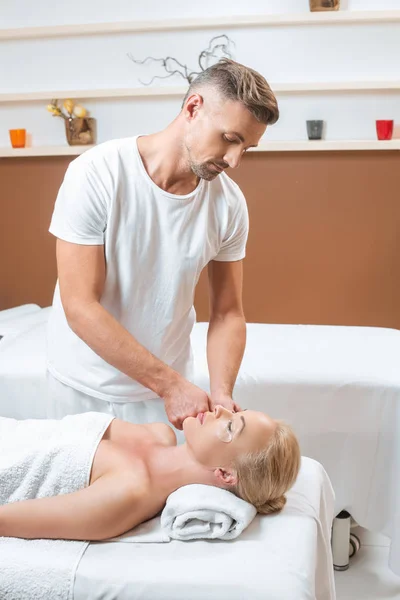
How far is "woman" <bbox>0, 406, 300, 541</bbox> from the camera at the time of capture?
1521 millimetres

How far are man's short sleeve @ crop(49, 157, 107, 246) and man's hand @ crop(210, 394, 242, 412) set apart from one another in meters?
0.47

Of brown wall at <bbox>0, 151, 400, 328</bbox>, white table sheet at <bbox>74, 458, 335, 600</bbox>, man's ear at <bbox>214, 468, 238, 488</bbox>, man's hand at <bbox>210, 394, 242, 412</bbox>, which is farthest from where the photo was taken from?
brown wall at <bbox>0, 151, 400, 328</bbox>

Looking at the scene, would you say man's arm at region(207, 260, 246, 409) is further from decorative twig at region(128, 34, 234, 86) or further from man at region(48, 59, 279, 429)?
decorative twig at region(128, 34, 234, 86)

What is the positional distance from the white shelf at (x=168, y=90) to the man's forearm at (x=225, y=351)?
163cm

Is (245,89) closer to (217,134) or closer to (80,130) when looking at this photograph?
(217,134)

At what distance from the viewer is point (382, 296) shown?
3.50 meters

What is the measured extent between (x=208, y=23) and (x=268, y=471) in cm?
236

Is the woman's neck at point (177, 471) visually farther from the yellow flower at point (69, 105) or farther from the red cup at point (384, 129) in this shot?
the yellow flower at point (69, 105)

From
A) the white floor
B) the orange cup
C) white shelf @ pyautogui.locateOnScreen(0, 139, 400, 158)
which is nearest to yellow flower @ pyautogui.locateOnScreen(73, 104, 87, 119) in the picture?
white shelf @ pyautogui.locateOnScreen(0, 139, 400, 158)

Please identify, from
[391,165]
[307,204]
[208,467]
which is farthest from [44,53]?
[208,467]

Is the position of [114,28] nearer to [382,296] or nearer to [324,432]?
[382,296]

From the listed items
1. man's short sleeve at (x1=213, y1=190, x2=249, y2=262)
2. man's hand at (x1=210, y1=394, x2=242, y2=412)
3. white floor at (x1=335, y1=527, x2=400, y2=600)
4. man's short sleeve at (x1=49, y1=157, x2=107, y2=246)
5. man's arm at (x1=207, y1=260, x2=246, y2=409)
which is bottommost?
white floor at (x1=335, y1=527, x2=400, y2=600)

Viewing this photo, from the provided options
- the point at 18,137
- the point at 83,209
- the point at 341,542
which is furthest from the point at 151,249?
the point at 18,137

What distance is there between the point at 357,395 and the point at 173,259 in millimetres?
1024
